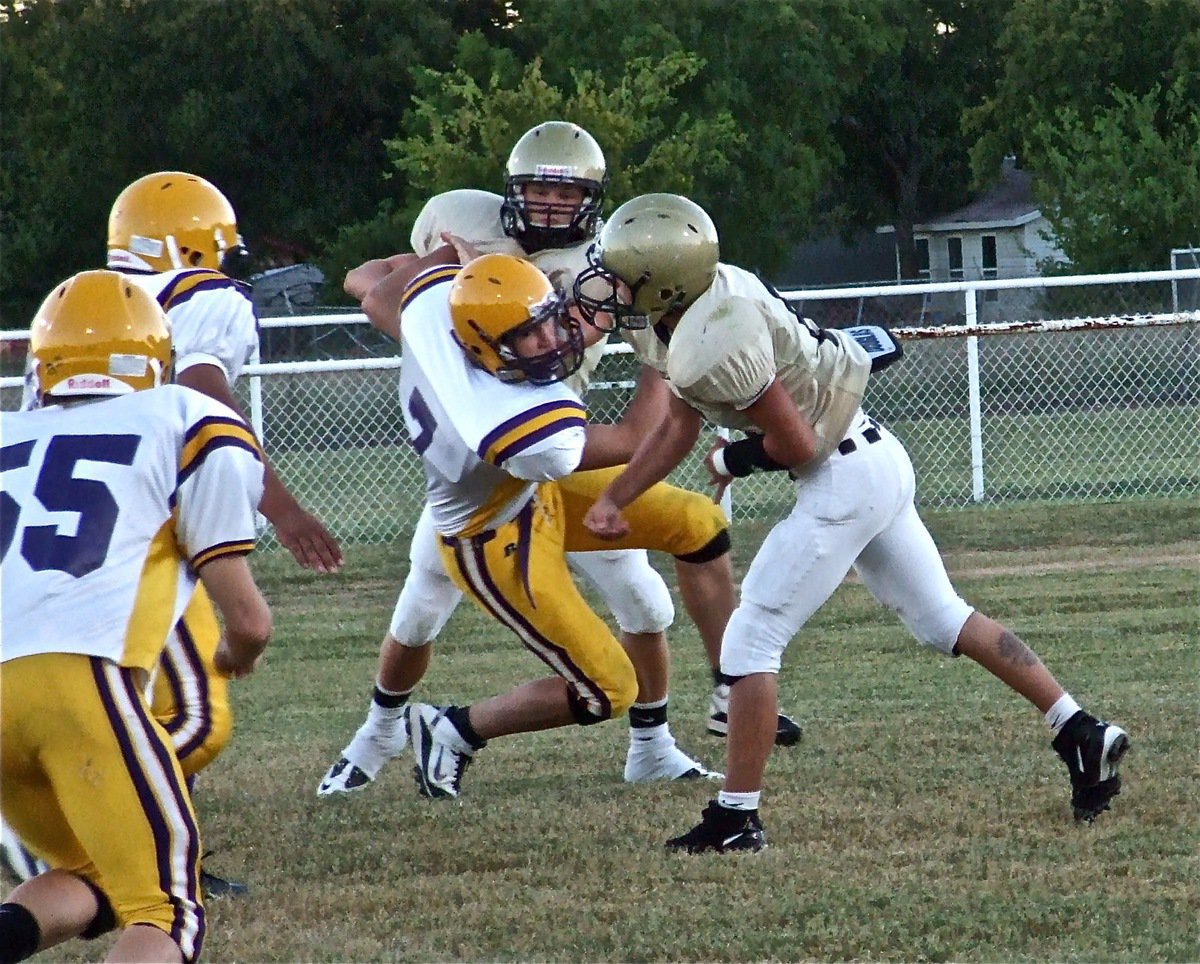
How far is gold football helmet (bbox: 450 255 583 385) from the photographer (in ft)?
15.2

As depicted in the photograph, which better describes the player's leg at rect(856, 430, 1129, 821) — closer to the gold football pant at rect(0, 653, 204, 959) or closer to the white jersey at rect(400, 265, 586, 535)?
the white jersey at rect(400, 265, 586, 535)

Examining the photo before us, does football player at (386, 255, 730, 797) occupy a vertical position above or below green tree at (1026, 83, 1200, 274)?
above

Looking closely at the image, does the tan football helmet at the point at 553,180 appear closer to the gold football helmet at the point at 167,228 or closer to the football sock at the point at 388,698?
the gold football helmet at the point at 167,228

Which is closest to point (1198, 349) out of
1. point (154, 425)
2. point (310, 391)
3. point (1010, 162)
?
point (310, 391)

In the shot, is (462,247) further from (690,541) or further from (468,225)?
(690,541)

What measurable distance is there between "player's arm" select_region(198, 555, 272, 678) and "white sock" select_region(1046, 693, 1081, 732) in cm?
234

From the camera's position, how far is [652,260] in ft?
15.1

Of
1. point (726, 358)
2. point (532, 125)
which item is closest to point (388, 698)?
point (726, 358)

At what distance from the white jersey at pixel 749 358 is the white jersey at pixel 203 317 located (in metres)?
1.05

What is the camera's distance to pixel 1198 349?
14.0m

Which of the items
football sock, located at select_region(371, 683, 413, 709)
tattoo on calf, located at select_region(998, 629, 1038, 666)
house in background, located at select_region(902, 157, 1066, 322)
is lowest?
house in background, located at select_region(902, 157, 1066, 322)

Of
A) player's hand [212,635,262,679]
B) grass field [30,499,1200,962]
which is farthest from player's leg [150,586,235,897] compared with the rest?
grass field [30,499,1200,962]

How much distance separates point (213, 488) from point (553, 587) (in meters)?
1.75

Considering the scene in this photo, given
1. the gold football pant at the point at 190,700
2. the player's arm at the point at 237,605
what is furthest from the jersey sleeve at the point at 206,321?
the player's arm at the point at 237,605
